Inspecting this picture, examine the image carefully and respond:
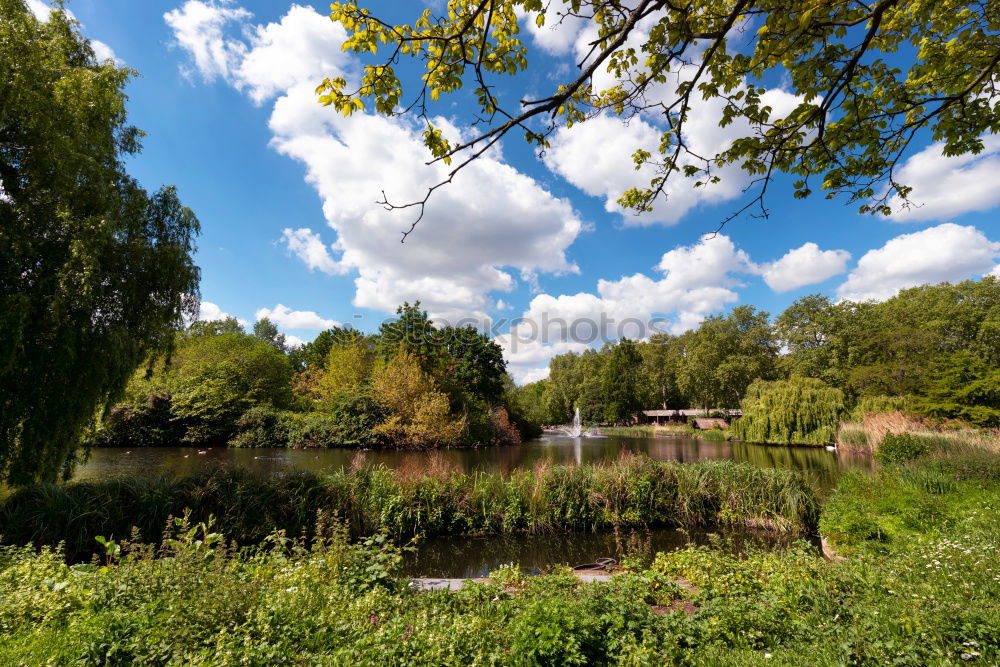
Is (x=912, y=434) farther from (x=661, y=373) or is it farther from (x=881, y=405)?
(x=661, y=373)

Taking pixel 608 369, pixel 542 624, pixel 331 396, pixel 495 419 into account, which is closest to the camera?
pixel 542 624

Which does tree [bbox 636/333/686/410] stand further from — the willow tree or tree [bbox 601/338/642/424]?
the willow tree

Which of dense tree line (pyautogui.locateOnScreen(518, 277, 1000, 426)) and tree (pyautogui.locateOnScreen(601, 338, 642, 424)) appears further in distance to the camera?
tree (pyautogui.locateOnScreen(601, 338, 642, 424))

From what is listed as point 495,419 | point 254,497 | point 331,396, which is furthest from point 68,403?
point 495,419

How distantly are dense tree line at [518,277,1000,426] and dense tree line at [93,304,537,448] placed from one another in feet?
85.6

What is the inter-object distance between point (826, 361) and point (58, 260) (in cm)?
5115

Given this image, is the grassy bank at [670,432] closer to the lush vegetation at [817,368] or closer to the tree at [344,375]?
the lush vegetation at [817,368]

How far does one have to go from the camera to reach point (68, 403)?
871 centimetres

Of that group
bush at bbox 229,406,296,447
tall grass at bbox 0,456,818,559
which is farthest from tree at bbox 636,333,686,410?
tall grass at bbox 0,456,818,559

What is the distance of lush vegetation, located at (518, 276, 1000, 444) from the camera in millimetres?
26045

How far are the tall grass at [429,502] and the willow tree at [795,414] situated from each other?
78.6ft

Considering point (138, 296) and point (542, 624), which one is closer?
point (542, 624)

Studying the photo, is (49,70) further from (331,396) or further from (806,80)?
(331,396)

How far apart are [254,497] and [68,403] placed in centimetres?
426
